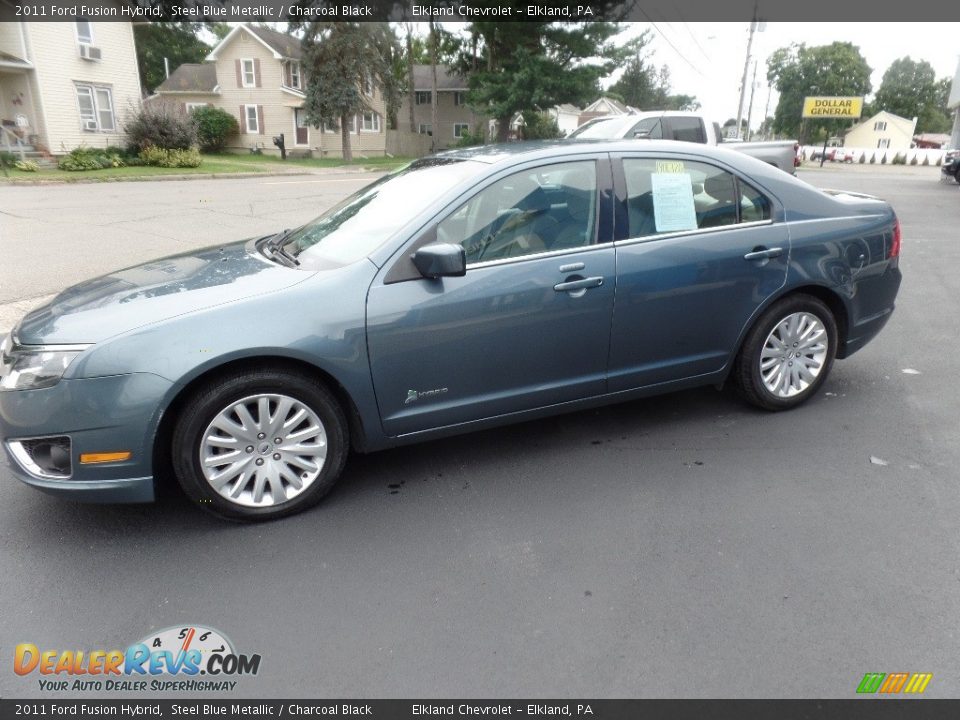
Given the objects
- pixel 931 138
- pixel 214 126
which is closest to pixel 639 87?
pixel 931 138

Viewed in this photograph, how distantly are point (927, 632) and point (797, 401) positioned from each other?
2095mm

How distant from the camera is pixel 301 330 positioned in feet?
10.3

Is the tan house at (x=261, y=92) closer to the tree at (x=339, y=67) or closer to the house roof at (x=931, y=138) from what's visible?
the tree at (x=339, y=67)

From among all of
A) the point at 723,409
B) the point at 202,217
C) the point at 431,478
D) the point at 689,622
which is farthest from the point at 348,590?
the point at 202,217

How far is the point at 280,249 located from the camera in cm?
393

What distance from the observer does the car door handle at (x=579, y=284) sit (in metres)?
3.59

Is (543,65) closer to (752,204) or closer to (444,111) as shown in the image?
(444,111)

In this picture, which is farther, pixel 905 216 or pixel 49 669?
pixel 905 216

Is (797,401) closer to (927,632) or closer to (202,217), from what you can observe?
(927,632)

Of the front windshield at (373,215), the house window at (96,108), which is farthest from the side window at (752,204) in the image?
the house window at (96,108)

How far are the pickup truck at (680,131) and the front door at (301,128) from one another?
31.6 metres

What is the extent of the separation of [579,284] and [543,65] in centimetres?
3271

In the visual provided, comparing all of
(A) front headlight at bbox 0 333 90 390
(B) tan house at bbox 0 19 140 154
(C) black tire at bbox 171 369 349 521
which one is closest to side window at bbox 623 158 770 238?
(C) black tire at bbox 171 369 349 521

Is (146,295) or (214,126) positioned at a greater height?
(146,295)
